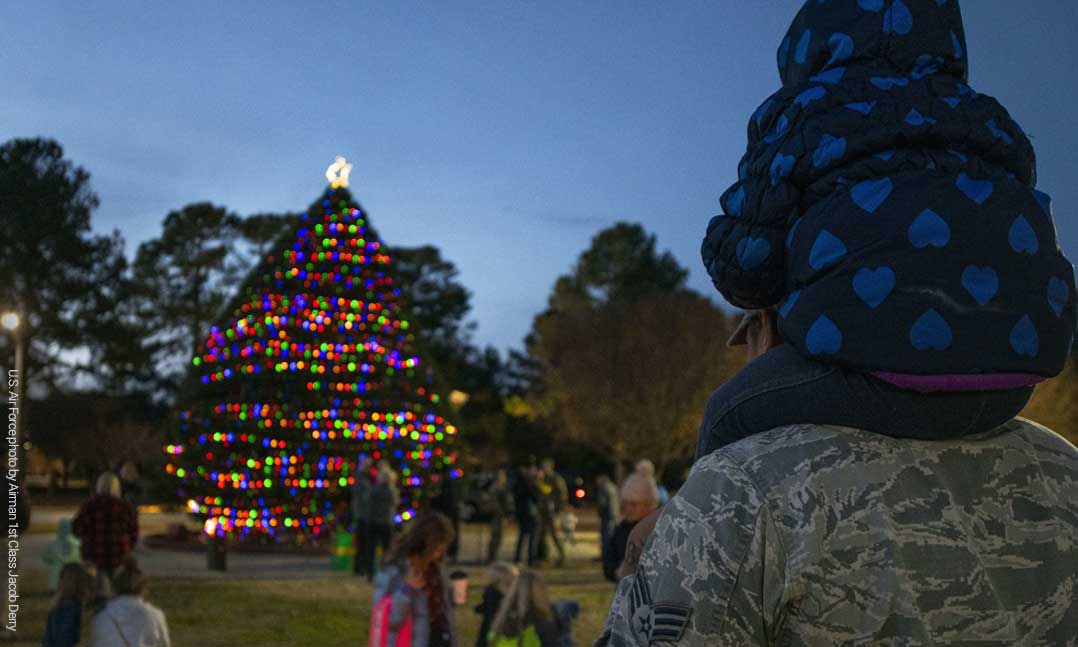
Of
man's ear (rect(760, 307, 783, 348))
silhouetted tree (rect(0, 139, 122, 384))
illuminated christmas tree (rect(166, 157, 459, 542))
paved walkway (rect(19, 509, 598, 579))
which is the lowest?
paved walkway (rect(19, 509, 598, 579))

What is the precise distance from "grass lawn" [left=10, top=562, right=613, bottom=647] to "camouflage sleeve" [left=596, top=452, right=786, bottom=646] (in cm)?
990

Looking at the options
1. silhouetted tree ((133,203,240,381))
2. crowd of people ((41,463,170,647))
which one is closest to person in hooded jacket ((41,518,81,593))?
crowd of people ((41,463,170,647))

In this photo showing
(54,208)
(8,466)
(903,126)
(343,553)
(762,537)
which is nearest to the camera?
(762,537)

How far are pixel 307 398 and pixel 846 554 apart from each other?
18986mm

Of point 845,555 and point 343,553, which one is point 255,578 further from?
point 845,555

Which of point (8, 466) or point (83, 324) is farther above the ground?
point (83, 324)

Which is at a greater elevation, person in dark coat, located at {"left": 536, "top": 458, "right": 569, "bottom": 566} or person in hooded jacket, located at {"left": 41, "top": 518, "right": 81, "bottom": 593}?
person in dark coat, located at {"left": 536, "top": 458, "right": 569, "bottom": 566}

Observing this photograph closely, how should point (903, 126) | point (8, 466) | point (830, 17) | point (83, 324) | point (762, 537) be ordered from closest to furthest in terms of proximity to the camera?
point (762, 537)
point (903, 126)
point (830, 17)
point (8, 466)
point (83, 324)

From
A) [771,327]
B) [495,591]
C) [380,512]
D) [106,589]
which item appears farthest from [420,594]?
[380,512]

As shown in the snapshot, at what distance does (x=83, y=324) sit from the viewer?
1967 inches

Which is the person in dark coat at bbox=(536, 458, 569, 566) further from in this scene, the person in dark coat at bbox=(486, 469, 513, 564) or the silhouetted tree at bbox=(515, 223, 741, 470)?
the silhouetted tree at bbox=(515, 223, 741, 470)

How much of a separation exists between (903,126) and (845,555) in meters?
0.56

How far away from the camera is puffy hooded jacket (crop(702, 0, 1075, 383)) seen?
145cm

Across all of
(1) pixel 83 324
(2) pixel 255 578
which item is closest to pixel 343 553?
(2) pixel 255 578
